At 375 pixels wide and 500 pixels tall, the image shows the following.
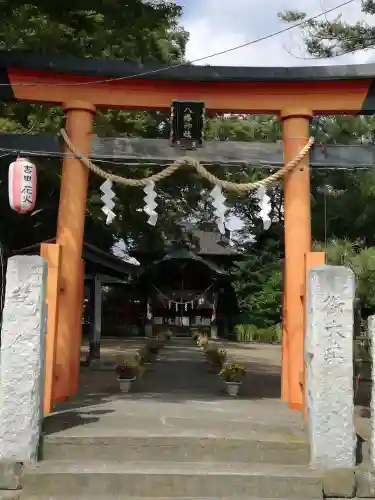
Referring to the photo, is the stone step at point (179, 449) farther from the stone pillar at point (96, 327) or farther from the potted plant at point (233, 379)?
the stone pillar at point (96, 327)

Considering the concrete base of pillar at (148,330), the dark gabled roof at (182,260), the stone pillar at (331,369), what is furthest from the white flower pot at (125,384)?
the concrete base of pillar at (148,330)

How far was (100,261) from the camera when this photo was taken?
1444 cm

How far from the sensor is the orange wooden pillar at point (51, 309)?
7.43m

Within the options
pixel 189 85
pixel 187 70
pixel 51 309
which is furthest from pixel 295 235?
pixel 51 309

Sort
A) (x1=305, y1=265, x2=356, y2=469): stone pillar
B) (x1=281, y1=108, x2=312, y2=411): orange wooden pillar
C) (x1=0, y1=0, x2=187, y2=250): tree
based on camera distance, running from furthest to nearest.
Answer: (x1=0, y1=0, x2=187, y2=250): tree < (x1=281, y1=108, x2=312, y2=411): orange wooden pillar < (x1=305, y1=265, x2=356, y2=469): stone pillar

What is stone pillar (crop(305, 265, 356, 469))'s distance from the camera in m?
5.79

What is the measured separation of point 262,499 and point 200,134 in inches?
204

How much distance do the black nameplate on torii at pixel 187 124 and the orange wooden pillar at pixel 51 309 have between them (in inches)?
96.1

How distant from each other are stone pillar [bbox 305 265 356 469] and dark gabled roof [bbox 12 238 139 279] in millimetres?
8427

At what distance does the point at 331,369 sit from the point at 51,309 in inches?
150

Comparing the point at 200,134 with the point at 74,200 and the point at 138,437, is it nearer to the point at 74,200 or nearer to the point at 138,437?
the point at 74,200

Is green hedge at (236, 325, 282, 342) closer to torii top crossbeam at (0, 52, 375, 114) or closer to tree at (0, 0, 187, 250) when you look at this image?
tree at (0, 0, 187, 250)

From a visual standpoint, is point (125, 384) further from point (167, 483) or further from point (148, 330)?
point (148, 330)

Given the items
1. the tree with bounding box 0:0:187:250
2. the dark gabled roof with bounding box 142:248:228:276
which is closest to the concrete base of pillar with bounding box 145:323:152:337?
the dark gabled roof with bounding box 142:248:228:276
